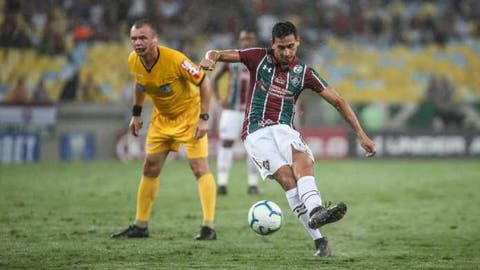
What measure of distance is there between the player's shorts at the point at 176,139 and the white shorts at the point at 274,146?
151 centimetres

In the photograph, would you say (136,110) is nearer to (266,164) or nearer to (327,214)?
(266,164)

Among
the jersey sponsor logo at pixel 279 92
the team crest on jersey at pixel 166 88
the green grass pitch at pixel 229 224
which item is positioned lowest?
the green grass pitch at pixel 229 224

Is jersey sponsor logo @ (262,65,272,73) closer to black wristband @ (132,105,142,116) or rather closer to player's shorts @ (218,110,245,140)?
black wristband @ (132,105,142,116)

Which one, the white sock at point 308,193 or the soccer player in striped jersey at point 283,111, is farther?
the soccer player in striped jersey at point 283,111

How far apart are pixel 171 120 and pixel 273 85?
6.08 feet

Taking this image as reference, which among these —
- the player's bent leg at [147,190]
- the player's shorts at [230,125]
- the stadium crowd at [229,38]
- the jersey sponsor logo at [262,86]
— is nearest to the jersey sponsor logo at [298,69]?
the jersey sponsor logo at [262,86]

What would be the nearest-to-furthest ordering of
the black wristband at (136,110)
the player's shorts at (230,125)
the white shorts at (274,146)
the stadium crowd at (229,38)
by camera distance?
the white shorts at (274,146) → the black wristband at (136,110) → the player's shorts at (230,125) → the stadium crowd at (229,38)

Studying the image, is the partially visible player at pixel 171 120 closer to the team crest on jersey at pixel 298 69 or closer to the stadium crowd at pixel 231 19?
the team crest on jersey at pixel 298 69

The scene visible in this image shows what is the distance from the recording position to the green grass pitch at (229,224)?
736cm

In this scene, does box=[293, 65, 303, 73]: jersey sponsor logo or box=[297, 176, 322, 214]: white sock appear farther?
box=[293, 65, 303, 73]: jersey sponsor logo

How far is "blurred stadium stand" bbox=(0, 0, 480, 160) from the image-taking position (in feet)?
74.8

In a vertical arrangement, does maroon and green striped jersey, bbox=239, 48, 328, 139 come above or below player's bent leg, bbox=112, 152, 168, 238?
above

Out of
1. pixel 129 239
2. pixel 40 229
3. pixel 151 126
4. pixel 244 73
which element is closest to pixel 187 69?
pixel 151 126

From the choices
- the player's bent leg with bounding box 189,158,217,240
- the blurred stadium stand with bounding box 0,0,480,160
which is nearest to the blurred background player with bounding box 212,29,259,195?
the player's bent leg with bounding box 189,158,217,240
